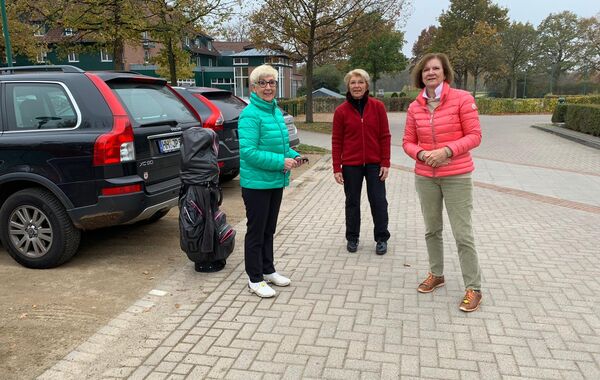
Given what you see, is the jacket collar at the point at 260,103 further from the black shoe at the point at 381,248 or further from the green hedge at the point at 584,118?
the green hedge at the point at 584,118

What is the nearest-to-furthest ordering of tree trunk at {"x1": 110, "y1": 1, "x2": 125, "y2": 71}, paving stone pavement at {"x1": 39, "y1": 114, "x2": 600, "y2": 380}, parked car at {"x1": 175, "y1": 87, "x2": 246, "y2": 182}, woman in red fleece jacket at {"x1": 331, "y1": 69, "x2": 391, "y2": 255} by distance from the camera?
paving stone pavement at {"x1": 39, "y1": 114, "x2": 600, "y2": 380} < woman in red fleece jacket at {"x1": 331, "y1": 69, "x2": 391, "y2": 255} < parked car at {"x1": 175, "y1": 87, "x2": 246, "y2": 182} < tree trunk at {"x1": 110, "y1": 1, "x2": 125, "y2": 71}

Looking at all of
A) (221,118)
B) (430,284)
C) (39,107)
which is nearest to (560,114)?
(221,118)

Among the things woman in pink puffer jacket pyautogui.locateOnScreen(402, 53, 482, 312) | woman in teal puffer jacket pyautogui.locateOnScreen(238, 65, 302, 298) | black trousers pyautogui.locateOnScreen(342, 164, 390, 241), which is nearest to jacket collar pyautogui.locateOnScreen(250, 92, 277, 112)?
woman in teal puffer jacket pyautogui.locateOnScreen(238, 65, 302, 298)

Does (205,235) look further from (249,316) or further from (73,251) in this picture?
(73,251)

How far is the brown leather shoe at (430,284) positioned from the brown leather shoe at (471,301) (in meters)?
0.35

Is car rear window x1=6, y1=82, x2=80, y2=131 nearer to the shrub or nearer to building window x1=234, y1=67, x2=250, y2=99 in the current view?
the shrub

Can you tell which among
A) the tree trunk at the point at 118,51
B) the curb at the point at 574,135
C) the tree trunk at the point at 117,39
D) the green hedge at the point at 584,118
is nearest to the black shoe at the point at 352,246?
the tree trunk at the point at 117,39

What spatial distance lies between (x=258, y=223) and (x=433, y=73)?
1703 millimetres

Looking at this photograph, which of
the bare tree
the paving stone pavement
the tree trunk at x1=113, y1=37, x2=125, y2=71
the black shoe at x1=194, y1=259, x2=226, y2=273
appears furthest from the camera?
the bare tree

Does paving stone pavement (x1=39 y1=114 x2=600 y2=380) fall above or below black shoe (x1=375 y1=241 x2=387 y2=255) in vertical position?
below

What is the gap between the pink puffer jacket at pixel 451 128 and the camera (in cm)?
343

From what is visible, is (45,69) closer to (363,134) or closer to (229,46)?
(363,134)

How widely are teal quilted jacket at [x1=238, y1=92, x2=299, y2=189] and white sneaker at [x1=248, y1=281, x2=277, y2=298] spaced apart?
0.81m

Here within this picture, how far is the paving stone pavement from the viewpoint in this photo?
9.32 ft
